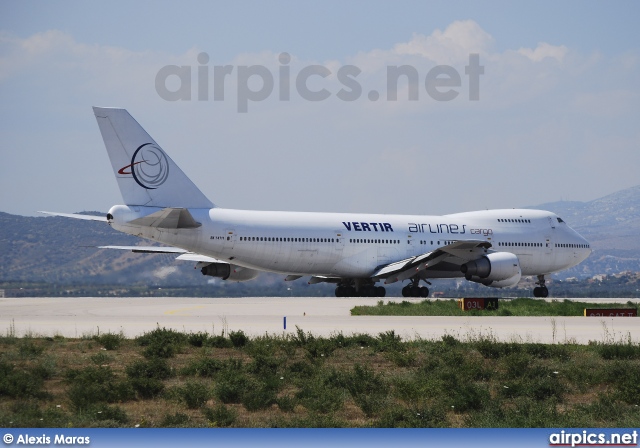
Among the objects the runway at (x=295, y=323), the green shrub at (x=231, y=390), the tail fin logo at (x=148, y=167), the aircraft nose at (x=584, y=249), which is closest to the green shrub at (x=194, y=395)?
the green shrub at (x=231, y=390)

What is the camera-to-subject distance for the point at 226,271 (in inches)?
2021

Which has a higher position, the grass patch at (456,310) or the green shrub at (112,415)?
the grass patch at (456,310)

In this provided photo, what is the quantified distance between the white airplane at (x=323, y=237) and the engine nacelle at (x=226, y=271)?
0.05m

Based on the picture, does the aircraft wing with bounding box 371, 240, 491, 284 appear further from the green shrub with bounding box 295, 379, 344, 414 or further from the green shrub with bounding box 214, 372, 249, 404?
the green shrub with bounding box 214, 372, 249, 404

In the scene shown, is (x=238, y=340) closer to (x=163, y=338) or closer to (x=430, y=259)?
(x=163, y=338)

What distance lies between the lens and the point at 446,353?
69.4 ft

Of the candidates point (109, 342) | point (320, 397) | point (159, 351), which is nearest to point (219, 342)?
point (159, 351)

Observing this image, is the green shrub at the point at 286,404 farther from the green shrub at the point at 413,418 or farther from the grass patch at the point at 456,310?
the grass patch at the point at 456,310

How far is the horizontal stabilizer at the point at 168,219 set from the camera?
138 ft

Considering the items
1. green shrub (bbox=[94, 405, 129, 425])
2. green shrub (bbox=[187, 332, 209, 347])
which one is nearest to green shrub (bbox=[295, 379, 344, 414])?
green shrub (bbox=[94, 405, 129, 425])

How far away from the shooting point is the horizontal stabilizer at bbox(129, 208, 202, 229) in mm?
41969

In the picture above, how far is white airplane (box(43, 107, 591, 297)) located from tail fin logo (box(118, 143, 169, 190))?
0.15 ft

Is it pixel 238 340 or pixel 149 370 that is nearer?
pixel 149 370

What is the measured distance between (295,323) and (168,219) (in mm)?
13958
